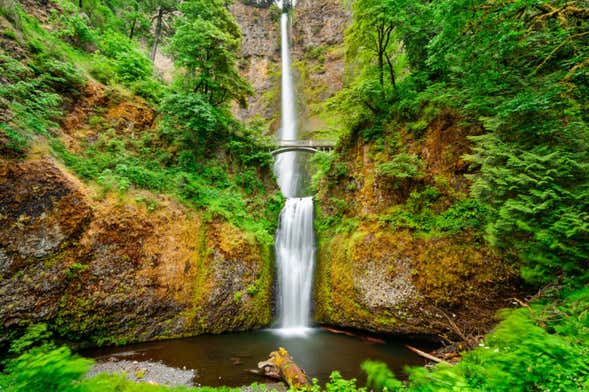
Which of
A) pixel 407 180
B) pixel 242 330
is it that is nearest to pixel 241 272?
pixel 242 330

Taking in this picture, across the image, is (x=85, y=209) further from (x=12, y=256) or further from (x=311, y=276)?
(x=311, y=276)

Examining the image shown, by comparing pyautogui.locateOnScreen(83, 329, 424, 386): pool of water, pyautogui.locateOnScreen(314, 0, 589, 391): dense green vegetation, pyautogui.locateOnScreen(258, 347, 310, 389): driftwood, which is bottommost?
pyautogui.locateOnScreen(83, 329, 424, 386): pool of water

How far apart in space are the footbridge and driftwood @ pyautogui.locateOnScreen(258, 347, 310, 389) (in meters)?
13.2

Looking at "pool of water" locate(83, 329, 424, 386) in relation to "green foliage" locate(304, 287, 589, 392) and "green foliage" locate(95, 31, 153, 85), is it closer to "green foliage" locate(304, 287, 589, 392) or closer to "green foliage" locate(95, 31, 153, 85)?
"green foliage" locate(304, 287, 589, 392)

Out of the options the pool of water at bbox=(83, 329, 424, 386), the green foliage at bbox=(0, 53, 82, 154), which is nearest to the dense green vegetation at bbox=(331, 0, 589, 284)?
the pool of water at bbox=(83, 329, 424, 386)

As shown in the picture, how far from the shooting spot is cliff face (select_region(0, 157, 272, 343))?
19.8 ft

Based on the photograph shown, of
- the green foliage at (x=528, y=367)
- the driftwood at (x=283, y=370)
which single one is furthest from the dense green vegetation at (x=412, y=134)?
the driftwood at (x=283, y=370)

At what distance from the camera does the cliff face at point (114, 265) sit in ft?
19.8

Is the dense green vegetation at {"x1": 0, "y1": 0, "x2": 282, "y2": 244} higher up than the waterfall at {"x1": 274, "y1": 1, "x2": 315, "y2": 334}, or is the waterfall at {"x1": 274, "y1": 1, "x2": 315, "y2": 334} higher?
the dense green vegetation at {"x1": 0, "y1": 0, "x2": 282, "y2": 244}

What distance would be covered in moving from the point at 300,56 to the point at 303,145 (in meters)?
16.1

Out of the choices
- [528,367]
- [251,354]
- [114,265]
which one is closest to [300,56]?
[114,265]

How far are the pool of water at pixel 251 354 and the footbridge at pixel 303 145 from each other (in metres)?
12.1

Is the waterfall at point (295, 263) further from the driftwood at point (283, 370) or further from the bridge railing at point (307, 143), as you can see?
the bridge railing at point (307, 143)

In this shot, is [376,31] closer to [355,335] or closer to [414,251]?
[414,251]
